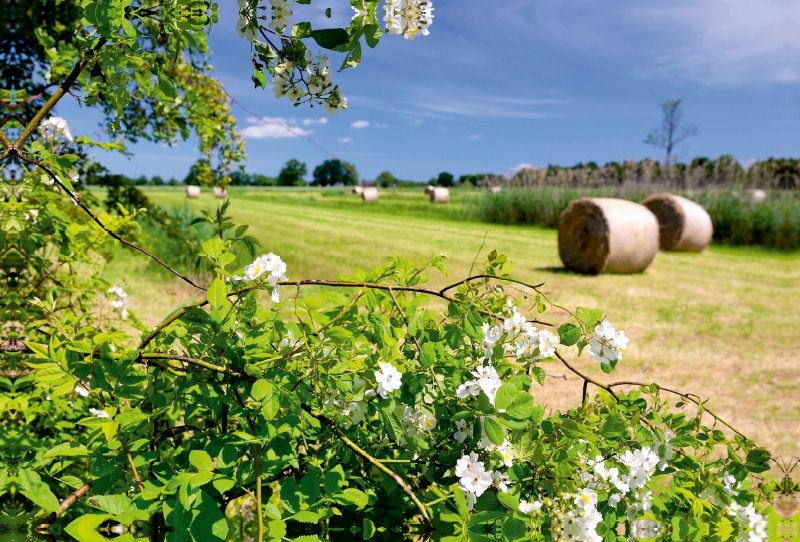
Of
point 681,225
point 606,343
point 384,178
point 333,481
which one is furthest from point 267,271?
point 384,178

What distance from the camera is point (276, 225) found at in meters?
16.8

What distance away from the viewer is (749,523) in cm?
145

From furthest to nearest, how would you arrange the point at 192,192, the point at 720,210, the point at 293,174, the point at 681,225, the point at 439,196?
the point at 293,174, the point at 192,192, the point at 439,196, the point at 720,210, the point at 681,225

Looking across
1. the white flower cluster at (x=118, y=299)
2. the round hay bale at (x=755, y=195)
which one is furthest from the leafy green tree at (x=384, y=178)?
the white flower cluster at (x=118, y=299)

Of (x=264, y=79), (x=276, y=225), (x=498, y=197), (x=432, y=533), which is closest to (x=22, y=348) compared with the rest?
(x=264, y=79)

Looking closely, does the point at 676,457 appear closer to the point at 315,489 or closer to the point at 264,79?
the point at 315,489

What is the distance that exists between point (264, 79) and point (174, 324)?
0.57 m

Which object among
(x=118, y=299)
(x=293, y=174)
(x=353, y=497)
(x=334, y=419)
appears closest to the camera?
(x=353, y=497)

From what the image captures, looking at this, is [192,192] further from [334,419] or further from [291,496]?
[291,496]

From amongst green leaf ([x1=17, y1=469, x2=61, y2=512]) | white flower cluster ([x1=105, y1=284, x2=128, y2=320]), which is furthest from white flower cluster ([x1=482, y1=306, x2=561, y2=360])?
white flower cluster ([x1=105, y1=284, x2=128, y2=320])

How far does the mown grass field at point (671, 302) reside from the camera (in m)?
4.20

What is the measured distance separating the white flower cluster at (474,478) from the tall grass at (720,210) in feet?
54.6

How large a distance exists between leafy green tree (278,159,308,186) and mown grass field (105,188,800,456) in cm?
4699

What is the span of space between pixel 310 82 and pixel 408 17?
26 cm
